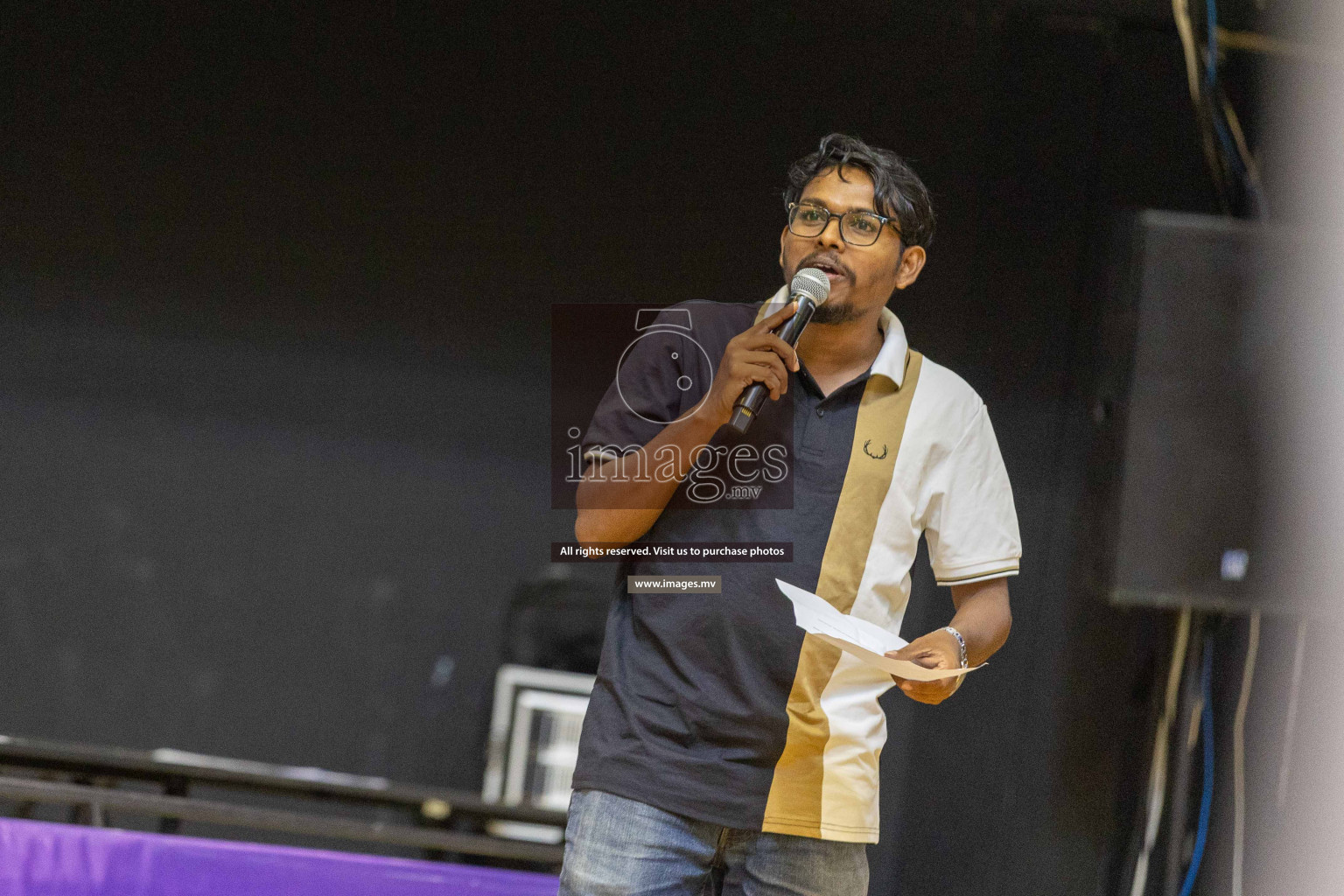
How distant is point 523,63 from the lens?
2.47 m

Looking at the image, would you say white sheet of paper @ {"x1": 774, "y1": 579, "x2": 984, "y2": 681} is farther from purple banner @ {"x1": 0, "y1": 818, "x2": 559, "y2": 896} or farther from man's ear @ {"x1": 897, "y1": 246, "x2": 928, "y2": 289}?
purple banner @ {"x1": 0, "y1": 818, "x2": 559, "y2": 896}

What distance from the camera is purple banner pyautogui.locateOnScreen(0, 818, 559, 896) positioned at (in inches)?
82.7

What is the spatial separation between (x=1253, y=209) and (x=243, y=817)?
225cm

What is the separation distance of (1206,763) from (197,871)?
1859 mm

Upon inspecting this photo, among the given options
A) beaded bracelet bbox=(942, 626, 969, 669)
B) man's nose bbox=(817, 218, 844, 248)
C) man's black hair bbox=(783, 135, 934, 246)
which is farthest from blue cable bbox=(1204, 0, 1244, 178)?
beaded bracelet bbox=(942, 626, 969, 669)

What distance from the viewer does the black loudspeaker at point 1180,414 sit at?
189 centimetres

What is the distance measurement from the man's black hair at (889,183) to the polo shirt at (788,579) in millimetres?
137

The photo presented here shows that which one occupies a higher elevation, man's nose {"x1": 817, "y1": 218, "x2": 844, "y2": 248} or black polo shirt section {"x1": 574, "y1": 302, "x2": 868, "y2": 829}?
man's nose {"x1": 817, "y1": 218, "x2": 844, "y2": 248}

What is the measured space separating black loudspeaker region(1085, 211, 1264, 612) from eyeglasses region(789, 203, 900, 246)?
0.66 metres

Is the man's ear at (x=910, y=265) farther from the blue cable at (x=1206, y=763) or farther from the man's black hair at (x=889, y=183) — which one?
the blue cable at (x=1206, y=763)

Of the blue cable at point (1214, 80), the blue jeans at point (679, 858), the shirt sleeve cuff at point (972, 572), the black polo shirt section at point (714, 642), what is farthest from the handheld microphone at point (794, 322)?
the blue cable at point (1214, 80)

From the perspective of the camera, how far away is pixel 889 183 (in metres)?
1.43

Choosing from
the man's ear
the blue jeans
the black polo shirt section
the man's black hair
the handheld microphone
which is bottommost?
the blue jeans

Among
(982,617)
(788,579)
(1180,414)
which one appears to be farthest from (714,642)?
(1180,414)
